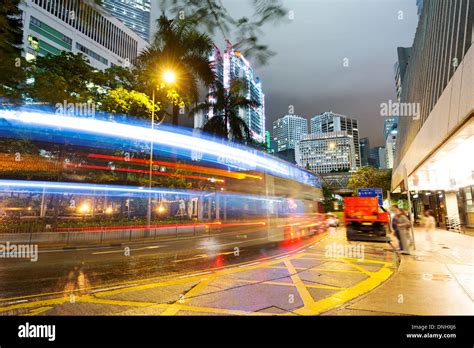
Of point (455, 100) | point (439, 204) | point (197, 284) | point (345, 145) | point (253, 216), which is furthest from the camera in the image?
point (345, 145)

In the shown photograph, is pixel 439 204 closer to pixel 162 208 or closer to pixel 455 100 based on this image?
pixel 455 100

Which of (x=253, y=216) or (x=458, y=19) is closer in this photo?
(x=458, y=19)

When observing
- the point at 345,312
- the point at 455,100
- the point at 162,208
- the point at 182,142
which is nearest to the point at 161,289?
the point at 345,312

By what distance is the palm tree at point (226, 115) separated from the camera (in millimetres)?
24516

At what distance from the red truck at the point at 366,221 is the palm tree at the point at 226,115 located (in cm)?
1246

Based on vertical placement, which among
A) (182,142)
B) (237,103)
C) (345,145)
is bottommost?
(182,142)

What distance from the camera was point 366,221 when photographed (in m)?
16.2

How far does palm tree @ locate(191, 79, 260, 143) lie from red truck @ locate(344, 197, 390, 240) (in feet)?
40.9

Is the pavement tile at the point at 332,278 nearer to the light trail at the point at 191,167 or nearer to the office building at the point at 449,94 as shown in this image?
the office building at the point at 449,94

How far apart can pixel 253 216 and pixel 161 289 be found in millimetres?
15869

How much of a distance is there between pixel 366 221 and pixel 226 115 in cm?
1523

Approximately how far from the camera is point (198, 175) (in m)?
24.2

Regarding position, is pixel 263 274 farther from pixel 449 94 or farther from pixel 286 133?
pixel 286 133

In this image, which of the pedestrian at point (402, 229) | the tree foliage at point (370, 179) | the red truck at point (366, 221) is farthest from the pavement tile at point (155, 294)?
the tree foliage at point (370, 179)
